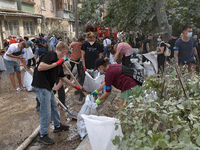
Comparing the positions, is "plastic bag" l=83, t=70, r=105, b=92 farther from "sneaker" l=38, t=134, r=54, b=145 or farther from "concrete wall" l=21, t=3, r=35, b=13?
"concrete wall" l=21, t=3, r=35, b=13

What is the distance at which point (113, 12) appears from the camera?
784cm

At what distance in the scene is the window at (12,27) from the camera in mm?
12600

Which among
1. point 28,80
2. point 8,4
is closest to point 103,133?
point 28,80

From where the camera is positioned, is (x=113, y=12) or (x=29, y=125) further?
(x=113, y=12)

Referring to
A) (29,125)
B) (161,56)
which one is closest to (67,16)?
(161,56)

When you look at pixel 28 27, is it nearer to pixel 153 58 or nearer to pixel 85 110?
pixel 153 58

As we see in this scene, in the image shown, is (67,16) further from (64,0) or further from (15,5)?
(15,5)

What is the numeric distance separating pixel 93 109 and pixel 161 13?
606 cm

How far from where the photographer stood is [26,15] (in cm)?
1398

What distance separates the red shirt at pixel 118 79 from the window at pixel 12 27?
12.3 m

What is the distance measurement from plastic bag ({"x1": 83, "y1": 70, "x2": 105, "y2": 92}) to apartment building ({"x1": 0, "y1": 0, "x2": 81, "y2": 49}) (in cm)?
922

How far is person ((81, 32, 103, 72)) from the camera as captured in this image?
14.8ft

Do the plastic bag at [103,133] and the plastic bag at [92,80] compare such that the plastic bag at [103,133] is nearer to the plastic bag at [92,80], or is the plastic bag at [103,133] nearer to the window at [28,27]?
the plastic bag at [92,80]

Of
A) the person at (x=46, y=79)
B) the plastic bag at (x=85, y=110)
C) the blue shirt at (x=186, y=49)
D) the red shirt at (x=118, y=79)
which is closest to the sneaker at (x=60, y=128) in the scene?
the person at (x=46, y=79)
